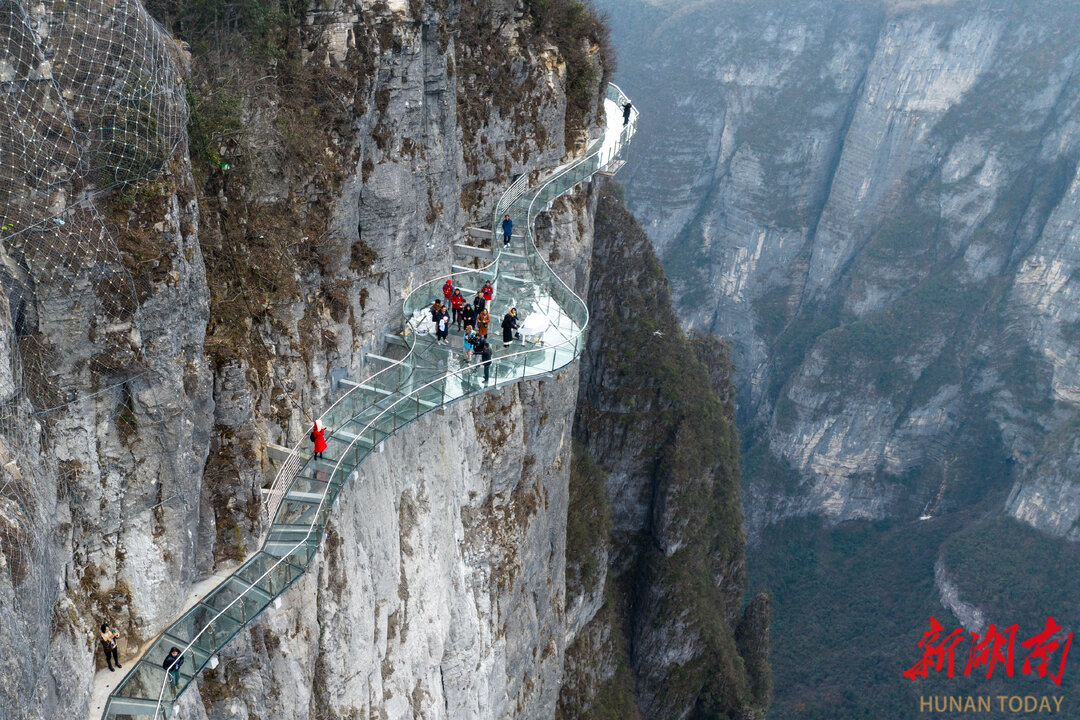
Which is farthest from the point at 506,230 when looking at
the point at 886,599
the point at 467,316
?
the point at 886,599

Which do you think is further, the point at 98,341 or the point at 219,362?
the point at 219,362

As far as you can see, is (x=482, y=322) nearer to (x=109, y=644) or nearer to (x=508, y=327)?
(x=508, y=327)

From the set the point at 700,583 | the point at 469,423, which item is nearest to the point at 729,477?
the point at 700,583

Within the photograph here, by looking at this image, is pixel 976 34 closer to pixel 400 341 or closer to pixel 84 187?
pixel 400 341

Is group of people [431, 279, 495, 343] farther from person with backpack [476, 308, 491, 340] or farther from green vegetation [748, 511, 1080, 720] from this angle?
green vegetation [748, 511, 1080, 720]

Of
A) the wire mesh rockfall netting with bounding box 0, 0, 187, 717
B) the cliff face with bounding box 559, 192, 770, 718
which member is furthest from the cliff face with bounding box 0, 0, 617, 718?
the cliff face with bounding box 559, 192, 770, 718
